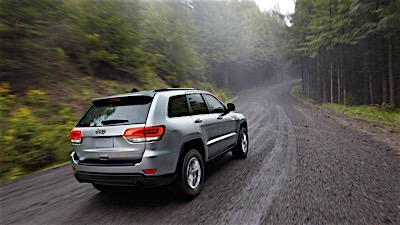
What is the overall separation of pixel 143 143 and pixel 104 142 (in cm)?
63

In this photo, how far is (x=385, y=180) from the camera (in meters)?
4.40

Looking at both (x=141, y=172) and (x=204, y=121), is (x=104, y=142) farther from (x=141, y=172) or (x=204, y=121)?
(x=204, y=121)

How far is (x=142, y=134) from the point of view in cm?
334

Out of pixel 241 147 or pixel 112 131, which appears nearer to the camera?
pixel 112 131

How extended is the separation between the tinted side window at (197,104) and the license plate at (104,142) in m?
1.53

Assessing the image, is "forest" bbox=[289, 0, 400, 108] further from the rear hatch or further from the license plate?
the license plate

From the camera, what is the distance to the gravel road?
3285mm

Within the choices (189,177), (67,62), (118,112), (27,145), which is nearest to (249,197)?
(189,177)

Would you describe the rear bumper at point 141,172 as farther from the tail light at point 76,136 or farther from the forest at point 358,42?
the forest at point 358,42

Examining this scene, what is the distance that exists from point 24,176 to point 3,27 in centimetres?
535

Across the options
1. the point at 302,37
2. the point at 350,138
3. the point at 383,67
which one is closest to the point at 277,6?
the point at 302,37

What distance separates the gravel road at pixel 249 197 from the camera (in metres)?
3.29

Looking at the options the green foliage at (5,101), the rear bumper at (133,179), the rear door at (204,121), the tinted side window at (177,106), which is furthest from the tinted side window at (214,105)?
the green foliage at (5,101)

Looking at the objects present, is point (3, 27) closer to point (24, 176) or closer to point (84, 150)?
point (24, 176)
